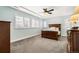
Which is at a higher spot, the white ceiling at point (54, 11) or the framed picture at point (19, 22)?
the white ceiling at point (54, 11)

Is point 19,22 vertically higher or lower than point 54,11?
lower

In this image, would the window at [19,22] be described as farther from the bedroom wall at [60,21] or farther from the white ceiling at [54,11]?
the bedroom wall at [60,21]

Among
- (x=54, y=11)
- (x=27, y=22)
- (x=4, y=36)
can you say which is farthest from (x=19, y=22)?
(x=4, y=36)

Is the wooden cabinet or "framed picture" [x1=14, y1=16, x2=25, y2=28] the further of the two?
"framed picture" [x1=14, y1=16, x2=25, y2=28]

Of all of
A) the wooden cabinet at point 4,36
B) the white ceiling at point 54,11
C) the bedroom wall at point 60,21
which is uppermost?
the white ceiling at point 54,11

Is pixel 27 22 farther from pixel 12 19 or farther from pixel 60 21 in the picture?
pixel 60 21

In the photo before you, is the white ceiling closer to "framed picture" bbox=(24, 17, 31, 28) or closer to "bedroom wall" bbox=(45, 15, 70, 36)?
"bedroom wall" bbox=(45, 15, 70, 36)

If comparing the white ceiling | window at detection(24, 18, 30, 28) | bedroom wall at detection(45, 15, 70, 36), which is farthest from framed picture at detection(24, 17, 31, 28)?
bedroom wall at detection(45, 15, 70, 36)

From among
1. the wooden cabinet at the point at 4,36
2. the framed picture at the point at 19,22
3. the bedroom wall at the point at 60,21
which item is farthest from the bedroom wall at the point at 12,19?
the wooden cabinet at the point at 4,36

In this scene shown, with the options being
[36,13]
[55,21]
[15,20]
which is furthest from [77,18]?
Result: [15,20]

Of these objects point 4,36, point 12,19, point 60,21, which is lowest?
point 4,36

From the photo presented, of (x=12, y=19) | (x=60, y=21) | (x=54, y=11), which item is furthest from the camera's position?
(x=12, y=19)

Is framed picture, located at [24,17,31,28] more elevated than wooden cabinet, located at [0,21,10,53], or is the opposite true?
framed picture, located at [24,17,31,28]
